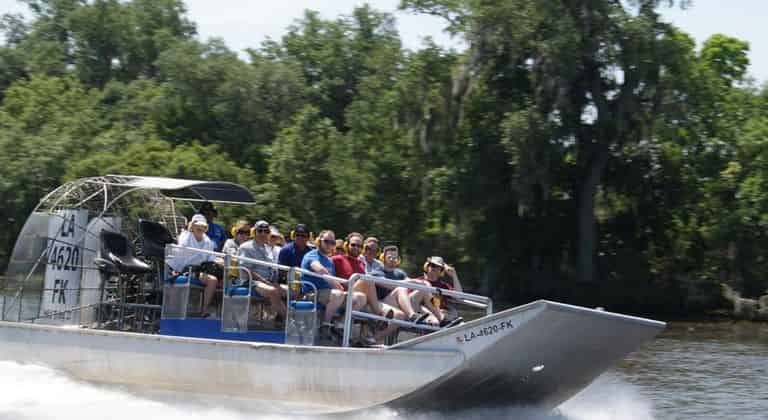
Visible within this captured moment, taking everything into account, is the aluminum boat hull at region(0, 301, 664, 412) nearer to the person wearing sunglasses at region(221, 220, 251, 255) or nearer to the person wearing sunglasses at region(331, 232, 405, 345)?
the person wearing sunglasses at region(331, 232, 405, 345)

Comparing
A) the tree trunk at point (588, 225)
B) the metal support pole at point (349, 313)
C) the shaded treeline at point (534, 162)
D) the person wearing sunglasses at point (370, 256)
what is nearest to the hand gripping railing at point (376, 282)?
the metal support pole at point (349, 313)

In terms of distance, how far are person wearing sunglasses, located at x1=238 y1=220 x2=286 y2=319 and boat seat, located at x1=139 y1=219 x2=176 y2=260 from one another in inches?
58.5

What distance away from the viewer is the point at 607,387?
54.1ft

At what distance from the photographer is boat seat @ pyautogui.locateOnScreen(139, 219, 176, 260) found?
15023 mm

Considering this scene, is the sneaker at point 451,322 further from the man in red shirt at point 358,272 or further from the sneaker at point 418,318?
the man in red shirt at point 358,272

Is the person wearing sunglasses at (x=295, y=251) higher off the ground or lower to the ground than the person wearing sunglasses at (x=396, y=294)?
higher

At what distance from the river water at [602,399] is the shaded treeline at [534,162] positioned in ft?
44.2

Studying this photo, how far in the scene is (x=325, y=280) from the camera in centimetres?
1333

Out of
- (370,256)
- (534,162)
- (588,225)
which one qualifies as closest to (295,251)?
(370,256)

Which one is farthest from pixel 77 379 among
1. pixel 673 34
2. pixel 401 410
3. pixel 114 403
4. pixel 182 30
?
pixel 182 30

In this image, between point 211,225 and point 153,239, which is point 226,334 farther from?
point 211,225

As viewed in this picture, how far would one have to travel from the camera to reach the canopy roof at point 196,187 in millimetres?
15289

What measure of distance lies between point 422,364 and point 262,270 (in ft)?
8.86

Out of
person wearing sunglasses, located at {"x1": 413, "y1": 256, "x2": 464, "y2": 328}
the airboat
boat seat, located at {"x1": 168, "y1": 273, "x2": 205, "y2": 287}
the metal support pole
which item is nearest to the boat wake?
the airboat
